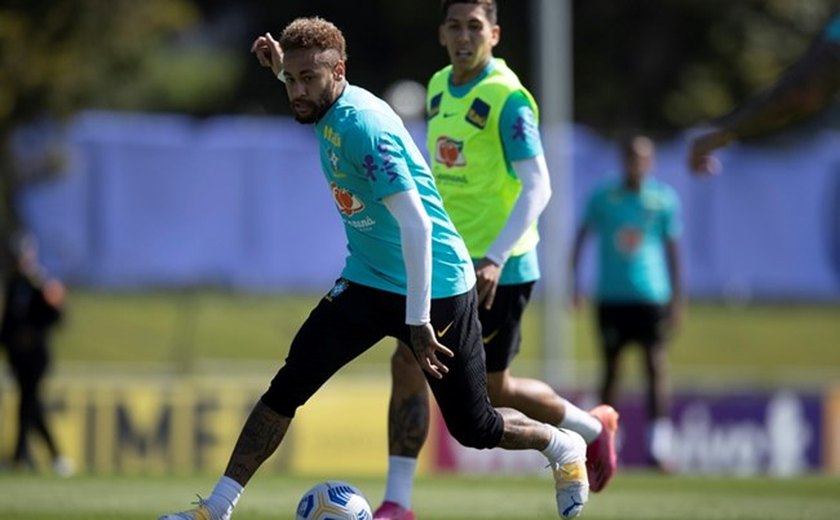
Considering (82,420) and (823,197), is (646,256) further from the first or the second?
(823,197)

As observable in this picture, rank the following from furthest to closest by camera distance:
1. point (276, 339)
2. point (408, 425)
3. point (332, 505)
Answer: point (276, 339)
point (408, 425)
point (332, 505)

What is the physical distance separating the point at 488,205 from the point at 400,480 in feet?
4.82

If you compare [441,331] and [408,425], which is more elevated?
[441,331]

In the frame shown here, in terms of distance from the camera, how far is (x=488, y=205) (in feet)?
32.5

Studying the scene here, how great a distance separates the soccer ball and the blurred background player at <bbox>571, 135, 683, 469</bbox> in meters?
7.60

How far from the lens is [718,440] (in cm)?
1958

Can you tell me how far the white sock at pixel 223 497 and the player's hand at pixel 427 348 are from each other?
1.01 m

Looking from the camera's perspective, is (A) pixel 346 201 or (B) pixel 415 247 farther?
(A) pixel 346 201

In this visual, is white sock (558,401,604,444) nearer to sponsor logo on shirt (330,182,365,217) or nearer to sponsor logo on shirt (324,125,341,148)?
sponsor logo on shirt (330,182,365,217)

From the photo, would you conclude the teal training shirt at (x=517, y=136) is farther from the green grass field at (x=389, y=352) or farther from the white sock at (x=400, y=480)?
the green grass field at (x=389, y=352)

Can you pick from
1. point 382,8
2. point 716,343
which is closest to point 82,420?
point 716,343

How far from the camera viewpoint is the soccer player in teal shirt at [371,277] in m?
8.16

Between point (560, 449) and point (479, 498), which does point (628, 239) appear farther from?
point (560, 449)

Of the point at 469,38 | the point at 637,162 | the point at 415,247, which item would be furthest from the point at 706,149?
the point at 637,162
